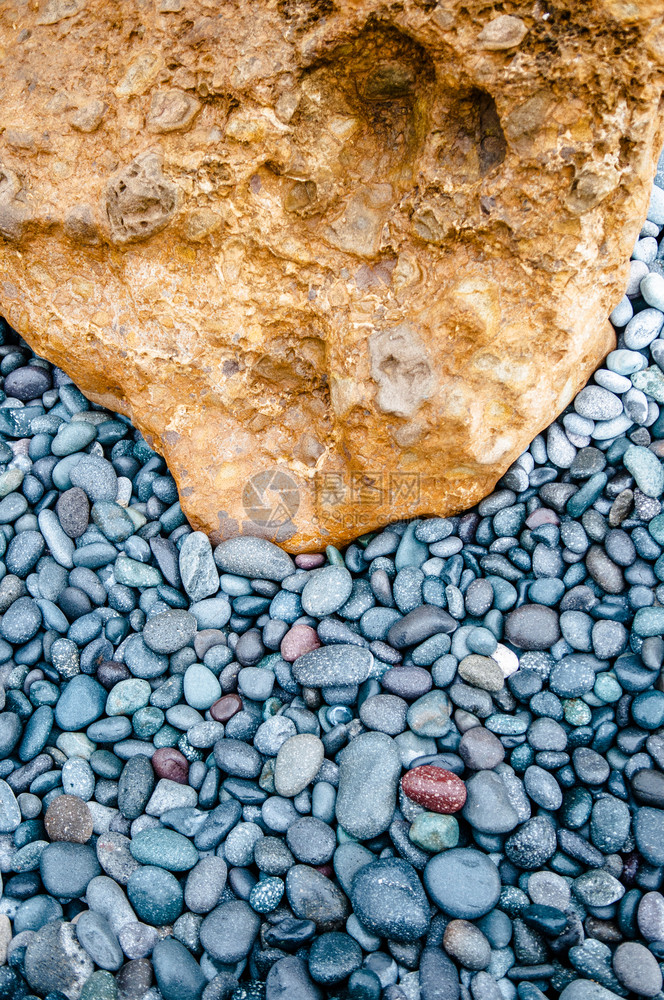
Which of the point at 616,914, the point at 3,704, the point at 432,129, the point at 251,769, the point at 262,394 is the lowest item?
the point at 616,914

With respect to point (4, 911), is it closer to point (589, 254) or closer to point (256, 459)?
point (256, 459)

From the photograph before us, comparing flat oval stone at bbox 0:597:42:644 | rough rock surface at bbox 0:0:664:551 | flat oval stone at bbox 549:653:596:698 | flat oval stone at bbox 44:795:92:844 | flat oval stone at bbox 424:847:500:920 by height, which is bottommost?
flat oval stone at bbox 424:847:500:920

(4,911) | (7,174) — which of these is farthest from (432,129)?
(4,911)

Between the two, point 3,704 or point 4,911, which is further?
point 3,704

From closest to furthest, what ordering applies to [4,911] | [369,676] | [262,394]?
[4,911] < [369,676] < [262,394]

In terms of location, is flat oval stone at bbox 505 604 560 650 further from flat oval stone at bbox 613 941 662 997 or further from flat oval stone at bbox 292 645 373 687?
flat oval stone at bbox 613 941 662 997

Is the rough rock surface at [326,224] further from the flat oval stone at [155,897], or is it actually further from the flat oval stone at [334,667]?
the flat oval stone at [155,897]

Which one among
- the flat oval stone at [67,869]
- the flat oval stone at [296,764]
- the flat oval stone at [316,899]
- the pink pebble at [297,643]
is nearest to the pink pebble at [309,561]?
the pink pebble at [297,643]

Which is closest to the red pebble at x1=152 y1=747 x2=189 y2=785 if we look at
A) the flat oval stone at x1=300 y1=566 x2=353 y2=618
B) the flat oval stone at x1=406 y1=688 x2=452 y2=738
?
the flat oval stone at x1=300 y1=566 x2=353 y2=618
